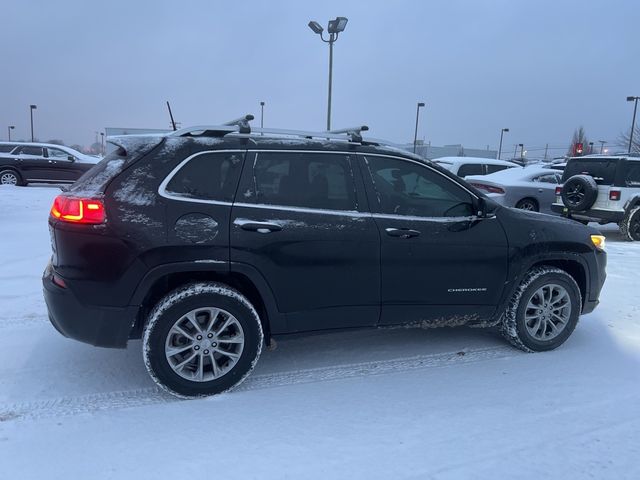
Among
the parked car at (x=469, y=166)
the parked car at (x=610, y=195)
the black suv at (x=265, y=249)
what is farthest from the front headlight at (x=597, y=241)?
the parked car at (x=469, y=166)

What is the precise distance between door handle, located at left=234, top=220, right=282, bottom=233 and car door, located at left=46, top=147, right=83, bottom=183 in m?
16.0

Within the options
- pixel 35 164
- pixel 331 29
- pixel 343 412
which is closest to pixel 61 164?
pixel 35 164

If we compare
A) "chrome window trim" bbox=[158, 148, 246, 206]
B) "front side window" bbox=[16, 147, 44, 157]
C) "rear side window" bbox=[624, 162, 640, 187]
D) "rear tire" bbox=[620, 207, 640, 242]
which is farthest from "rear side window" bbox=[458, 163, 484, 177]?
"front side window" bbox=[16, 147, 44, 157]

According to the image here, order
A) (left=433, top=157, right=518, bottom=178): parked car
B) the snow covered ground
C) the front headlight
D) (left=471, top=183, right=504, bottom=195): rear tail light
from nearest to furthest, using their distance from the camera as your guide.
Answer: the snow covered ground → the front headlight → (left=471, top=183, right=504, bottom=195): rear tail light → (left=433, top=157, right=518, bottom=178): parked car

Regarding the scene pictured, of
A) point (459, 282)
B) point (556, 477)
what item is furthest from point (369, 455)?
point (459, 282)

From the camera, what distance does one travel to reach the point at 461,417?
309 centimetres

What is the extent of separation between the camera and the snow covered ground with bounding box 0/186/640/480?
2.61 metres

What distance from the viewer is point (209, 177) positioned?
3287 millimetres

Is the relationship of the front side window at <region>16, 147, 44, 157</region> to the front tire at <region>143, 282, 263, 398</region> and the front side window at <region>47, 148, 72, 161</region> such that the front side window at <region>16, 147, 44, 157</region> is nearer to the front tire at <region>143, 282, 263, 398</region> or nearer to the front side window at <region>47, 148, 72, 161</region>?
the front side window at <region>47, 148, 72, 161</region>

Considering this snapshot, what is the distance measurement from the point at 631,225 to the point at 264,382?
28.8 feet

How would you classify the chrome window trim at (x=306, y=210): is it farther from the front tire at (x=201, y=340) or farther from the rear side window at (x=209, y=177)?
the front tire at (x=201, y=340)

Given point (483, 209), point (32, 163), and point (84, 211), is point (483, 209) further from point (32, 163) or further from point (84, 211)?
point (32, 163)

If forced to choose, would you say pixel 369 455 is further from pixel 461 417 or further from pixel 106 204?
pixel 106 204

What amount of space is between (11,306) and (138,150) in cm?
270
